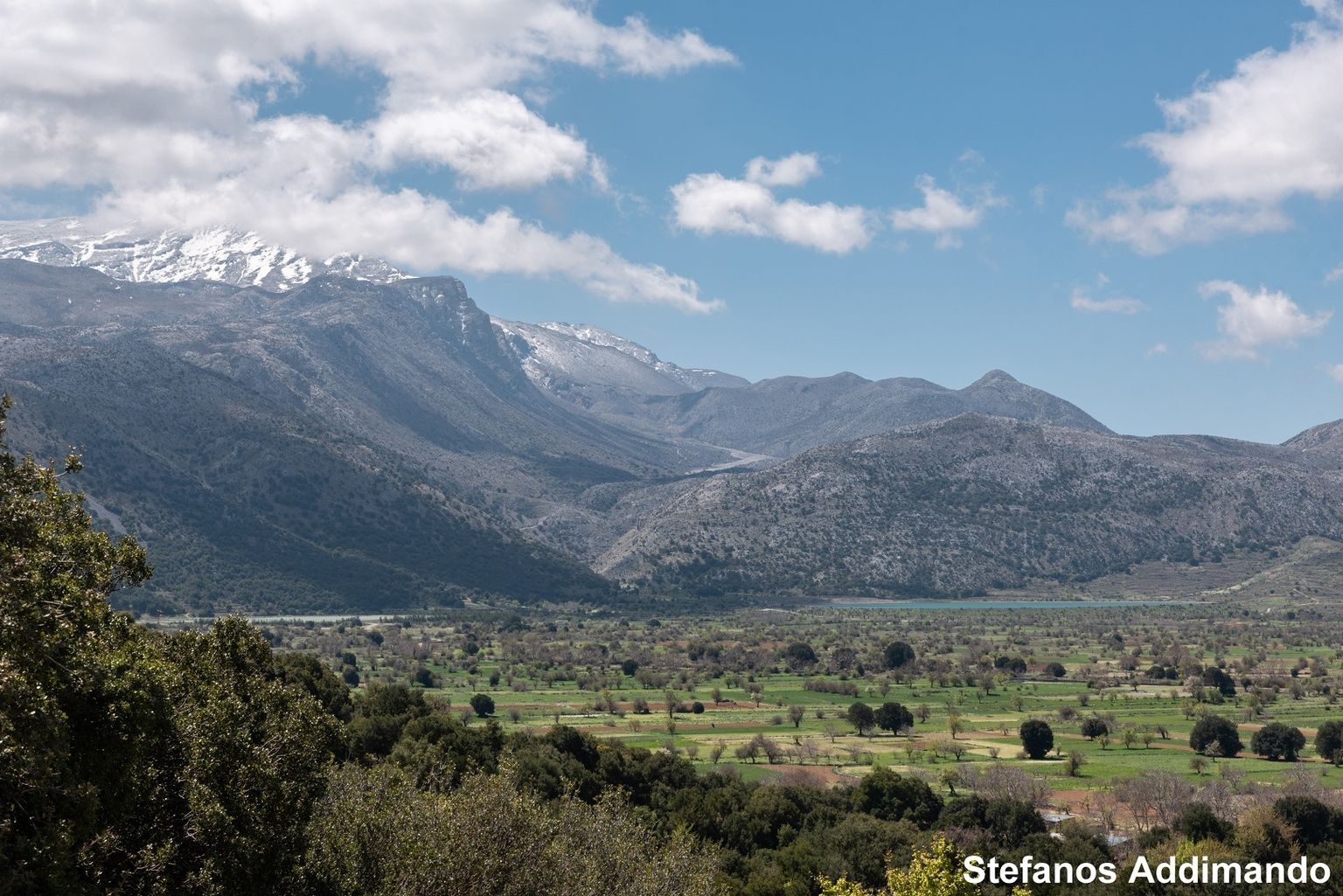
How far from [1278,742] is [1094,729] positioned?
14134 mm

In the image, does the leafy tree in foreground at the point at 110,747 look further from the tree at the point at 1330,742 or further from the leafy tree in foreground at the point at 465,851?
the tree at the point at 1330,742

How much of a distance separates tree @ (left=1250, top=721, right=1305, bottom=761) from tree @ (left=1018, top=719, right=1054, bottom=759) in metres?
15.0

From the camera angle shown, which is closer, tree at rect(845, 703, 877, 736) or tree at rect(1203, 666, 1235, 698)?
tree at rect(845, 703, 877, 736)

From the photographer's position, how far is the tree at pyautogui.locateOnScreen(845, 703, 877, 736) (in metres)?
100

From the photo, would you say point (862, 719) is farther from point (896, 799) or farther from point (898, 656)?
point (898, 656)

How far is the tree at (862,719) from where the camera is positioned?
Answer: 10019 cm

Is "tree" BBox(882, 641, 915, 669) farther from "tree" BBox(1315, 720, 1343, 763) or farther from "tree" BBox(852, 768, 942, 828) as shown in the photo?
"tree" BBox(852, 768, 942, 828)

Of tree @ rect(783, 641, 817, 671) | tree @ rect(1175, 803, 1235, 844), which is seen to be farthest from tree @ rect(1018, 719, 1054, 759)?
tree @ rect(783, 641, 817, 671)

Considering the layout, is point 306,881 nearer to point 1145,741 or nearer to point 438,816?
point 438,816

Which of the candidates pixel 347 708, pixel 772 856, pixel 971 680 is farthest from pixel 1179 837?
pixel 971 680

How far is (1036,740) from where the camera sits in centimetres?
8669

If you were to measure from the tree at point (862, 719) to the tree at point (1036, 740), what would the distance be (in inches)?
631

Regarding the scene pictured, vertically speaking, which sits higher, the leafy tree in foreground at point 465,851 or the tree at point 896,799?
the leafy tree in foreground at point 465,851

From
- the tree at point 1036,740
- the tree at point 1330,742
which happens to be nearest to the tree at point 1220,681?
the tree at point 1330,742
